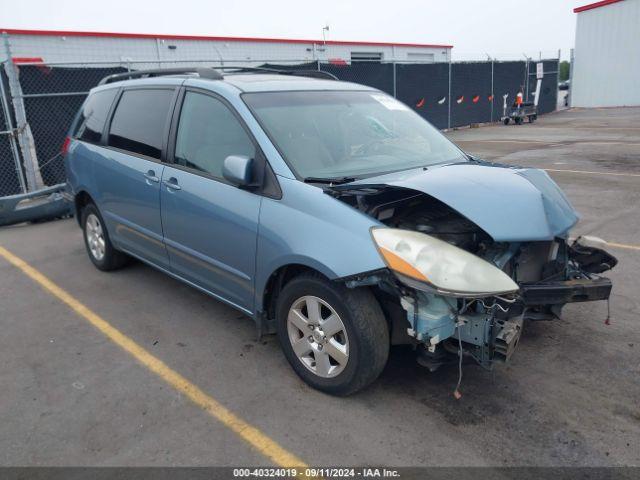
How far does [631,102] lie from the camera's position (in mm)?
28812

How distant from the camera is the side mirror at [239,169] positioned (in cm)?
331

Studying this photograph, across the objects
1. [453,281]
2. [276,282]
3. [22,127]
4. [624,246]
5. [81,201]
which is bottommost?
[624,246]

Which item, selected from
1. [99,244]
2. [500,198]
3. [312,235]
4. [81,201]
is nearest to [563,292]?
[500,198]

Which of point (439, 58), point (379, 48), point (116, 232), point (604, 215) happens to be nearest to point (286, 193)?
point (116, 232)

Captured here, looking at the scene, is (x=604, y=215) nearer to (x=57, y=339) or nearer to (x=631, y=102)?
(x=57, y=339)

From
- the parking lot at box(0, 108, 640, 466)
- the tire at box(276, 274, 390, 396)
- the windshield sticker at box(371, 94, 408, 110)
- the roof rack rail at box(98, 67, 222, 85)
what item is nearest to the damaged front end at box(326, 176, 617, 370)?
the tire at box(276, 274, 390, 396)

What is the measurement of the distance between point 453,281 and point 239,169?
57.7 inches

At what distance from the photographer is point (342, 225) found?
2969 mm

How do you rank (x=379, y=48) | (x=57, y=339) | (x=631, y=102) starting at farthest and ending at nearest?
(x=631, y=102)
(x=379, y=48)
(x=57, y=339)

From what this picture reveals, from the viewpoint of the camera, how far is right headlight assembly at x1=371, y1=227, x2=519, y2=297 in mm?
2686

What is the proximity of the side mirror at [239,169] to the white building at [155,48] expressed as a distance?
1093 cm

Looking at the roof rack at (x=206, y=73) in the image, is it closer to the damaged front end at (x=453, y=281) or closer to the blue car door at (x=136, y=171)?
the blue car door at (x=136, y=171)

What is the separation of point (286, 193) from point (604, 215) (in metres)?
5.30

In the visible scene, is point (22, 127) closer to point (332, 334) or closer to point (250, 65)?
point (332, 334)
